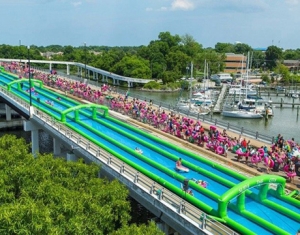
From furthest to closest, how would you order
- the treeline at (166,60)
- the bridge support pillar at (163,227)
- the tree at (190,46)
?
the tree at (190,46)
the treeline at (166,60)
the bridge support pillar at (163,227)

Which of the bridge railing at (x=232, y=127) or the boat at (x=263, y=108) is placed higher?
the bridge railing at (x=232, y=127)

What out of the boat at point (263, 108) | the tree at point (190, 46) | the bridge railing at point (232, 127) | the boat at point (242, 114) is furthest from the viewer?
the tree at point (190, 46)

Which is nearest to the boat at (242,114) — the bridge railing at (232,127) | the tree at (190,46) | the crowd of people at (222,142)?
the bridge railing at (232,127)

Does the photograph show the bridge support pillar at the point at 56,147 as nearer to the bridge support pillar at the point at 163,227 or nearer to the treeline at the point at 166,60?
the bridge support pillar at the point at 163,227

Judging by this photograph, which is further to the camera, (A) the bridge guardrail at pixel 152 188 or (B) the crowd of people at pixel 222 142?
(B) the crowd of people at pixel 222 142

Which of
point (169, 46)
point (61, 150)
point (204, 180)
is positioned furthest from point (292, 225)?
point (169, 46)

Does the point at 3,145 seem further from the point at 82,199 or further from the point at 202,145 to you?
the point at 202,145

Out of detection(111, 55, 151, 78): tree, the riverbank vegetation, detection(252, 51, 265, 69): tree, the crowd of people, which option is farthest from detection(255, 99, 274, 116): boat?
detection(252, 51, 265, 69): tree
